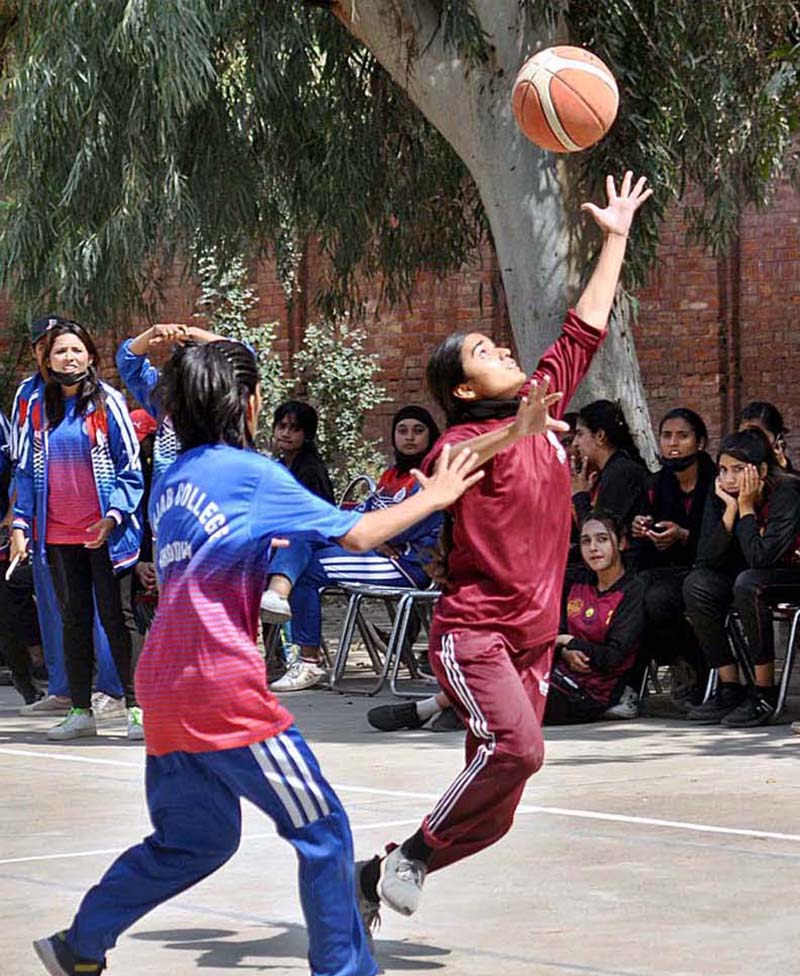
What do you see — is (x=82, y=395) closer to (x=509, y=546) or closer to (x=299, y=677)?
(x=299, y=677)

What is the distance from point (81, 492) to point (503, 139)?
3.91m

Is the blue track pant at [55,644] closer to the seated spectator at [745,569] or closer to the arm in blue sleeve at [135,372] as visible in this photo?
the arm in blue sleeve at [135,372]

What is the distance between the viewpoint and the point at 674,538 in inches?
426

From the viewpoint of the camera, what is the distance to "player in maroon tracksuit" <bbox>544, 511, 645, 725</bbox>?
10398 millimetres

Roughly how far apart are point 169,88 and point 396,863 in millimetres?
8456

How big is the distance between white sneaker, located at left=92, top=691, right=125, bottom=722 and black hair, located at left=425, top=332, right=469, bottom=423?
6.35m

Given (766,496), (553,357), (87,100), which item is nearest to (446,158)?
(87,100)

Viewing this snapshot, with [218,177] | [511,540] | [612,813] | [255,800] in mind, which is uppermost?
[218,177]

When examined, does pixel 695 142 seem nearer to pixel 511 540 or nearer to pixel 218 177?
pixel 218 177

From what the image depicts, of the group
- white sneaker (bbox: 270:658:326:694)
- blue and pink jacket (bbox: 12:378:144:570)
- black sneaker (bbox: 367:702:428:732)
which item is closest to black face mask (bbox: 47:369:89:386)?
blue and pink jacket (bbox: 12:378:144:570)

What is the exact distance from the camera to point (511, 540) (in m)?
5.61

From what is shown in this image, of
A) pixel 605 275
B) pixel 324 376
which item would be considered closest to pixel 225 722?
pixel 605 275

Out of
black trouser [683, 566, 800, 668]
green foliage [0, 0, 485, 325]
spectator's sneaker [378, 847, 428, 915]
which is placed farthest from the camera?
green foliage [0, 0, 485, 325]

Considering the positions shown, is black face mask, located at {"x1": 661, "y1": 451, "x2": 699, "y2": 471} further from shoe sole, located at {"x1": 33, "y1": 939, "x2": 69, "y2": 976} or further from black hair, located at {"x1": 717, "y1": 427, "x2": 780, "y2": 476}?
shoe sole, located at {"x1": 33, "y1": 939, "x2": 69, "y2": 976}
